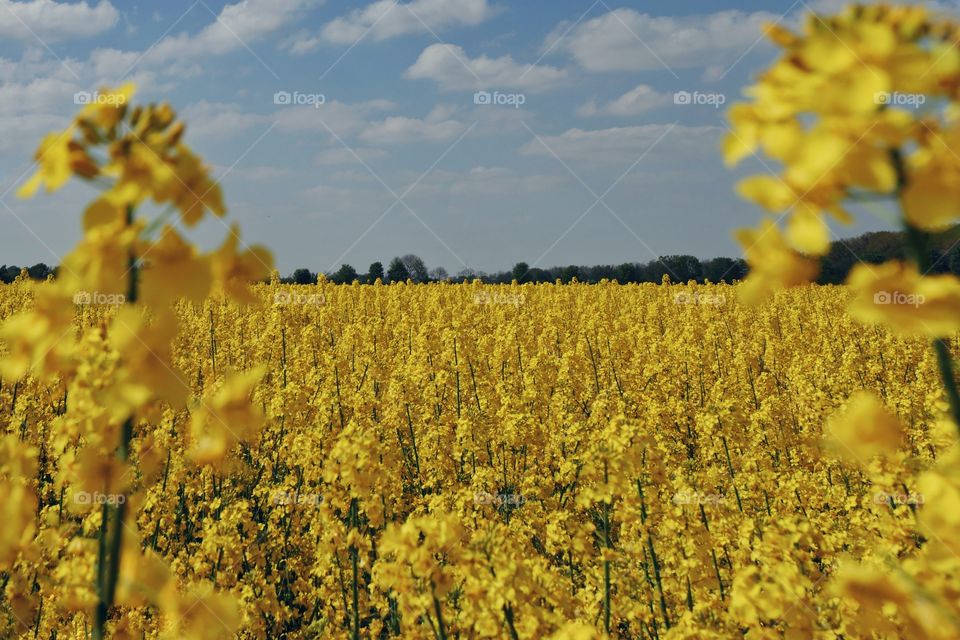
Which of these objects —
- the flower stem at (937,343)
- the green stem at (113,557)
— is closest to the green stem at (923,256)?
the flower stem at (937,343)

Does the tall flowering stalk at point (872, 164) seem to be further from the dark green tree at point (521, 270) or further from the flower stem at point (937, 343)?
the dark green tree at point (521, 270)

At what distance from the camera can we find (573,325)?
1537 cm

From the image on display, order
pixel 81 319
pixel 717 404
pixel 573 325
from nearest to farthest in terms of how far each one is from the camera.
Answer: pixel 717 404
pixel 81 319
pixel 573 325

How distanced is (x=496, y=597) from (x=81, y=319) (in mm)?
13819

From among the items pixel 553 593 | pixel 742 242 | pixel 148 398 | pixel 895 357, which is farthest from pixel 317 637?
pixel 895 357

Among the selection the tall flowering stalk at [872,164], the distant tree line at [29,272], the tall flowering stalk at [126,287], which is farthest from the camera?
the distant tree line at [29,272]

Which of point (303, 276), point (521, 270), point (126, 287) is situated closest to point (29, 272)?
point (303, 276)

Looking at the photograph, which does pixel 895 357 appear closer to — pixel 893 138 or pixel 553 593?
pixel 553 593

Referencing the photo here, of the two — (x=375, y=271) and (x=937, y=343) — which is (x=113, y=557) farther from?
(x=375, y=271)

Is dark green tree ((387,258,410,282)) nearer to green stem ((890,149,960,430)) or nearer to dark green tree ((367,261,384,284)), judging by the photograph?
dark green tree ((367,261,384,284))

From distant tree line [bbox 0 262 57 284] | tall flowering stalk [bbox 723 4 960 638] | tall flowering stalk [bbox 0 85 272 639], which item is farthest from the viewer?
distant tree line [bbox 0 262 57 284]

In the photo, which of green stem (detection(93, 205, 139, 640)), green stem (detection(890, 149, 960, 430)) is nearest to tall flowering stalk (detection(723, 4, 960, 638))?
green stem (detection(890, 149, 960, 430))

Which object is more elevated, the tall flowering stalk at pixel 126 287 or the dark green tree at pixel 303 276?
the dark green tree at pixel 303 276

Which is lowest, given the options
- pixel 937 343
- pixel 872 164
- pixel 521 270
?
pixel 937 343
